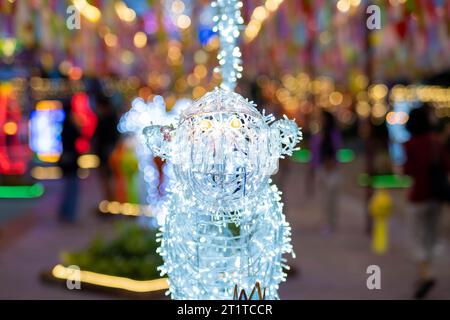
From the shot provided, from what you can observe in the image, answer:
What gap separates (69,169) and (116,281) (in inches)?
208

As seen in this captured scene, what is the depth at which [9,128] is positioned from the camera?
15344mm

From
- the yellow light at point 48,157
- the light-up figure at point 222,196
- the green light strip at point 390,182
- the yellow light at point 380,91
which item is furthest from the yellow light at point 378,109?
the light-up figure at point 222,196

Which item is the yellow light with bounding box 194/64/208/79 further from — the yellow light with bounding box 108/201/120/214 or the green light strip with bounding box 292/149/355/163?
the yellow light with bounding box 108/201/120/214

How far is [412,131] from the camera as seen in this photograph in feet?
23.3

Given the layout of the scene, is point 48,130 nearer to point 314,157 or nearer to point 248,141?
point 314,157

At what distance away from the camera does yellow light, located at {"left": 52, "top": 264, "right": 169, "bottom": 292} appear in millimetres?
6977

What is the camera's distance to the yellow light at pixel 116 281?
698 cm

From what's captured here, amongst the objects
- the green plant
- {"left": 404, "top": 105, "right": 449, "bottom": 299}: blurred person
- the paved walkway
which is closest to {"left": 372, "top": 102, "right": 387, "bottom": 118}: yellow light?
the paved walkway

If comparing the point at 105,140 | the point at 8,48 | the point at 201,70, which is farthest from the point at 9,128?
the point at 201,70

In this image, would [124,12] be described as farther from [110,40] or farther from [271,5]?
[271,5]

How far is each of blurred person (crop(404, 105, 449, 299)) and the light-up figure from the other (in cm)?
304

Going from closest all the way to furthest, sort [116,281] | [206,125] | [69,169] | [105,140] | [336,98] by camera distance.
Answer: [206,125], [116,281], [69,169], [105,140], [336,98]
